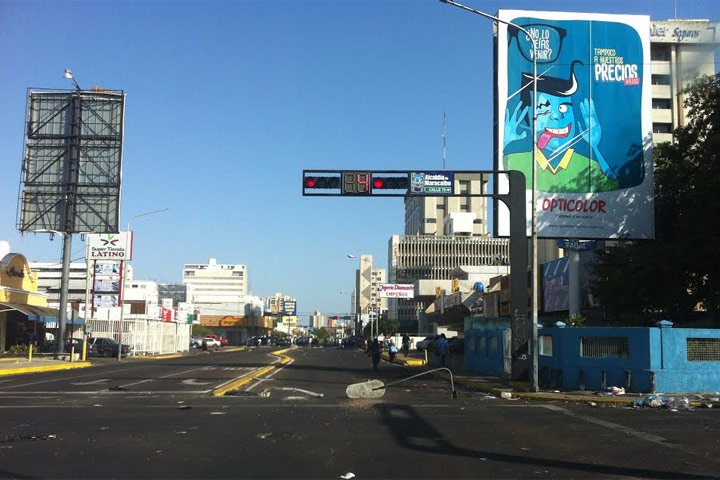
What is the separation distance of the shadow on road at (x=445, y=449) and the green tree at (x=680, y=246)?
18.6 metres

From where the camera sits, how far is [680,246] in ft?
93.9

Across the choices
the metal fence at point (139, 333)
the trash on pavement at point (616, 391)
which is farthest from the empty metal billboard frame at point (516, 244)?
the metal fence at point (139, 333)

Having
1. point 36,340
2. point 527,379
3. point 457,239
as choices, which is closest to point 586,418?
point 527,379

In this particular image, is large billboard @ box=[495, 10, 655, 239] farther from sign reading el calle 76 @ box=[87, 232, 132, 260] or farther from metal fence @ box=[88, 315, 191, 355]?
metal fence @ box=[88, 315, 191, 355]

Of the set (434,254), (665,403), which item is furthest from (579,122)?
(434,254)

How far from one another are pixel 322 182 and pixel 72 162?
103ft

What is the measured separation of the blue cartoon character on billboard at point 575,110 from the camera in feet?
97.1

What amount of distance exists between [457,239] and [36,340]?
420 ft

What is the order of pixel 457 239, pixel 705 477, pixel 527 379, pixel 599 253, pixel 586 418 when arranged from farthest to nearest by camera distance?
pixel 457 239 < pixel 599 253 < pixel 527 379 < pixel 586 418 < pixel 705 477

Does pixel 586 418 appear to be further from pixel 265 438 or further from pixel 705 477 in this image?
pixel 265 438

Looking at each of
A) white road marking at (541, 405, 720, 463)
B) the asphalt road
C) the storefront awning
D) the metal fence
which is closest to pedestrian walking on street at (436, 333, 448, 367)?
the asphalt road

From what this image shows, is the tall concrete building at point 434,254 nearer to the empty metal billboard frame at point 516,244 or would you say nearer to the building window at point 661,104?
the building window at point 661,104

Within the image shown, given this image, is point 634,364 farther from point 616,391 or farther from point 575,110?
point 575,110

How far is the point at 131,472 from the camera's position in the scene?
27.9 feet
